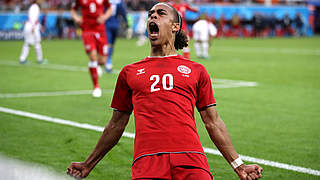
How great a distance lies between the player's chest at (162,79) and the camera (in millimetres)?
3631

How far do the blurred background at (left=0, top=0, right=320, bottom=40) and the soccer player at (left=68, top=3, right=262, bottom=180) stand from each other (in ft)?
119

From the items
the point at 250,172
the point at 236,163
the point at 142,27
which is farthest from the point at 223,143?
the point at 142,27

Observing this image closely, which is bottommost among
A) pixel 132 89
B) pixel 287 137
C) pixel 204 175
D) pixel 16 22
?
pixel 16 22

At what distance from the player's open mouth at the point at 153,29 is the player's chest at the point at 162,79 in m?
0.21

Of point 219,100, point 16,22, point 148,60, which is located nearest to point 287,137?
point 219,100

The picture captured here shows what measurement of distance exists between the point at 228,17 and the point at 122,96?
46.0 meters

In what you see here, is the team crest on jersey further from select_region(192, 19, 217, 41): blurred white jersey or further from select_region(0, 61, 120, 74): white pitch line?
select_region(192, 19, 217, 41): blurred white jersey

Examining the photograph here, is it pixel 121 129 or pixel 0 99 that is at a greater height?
pixel 121 129

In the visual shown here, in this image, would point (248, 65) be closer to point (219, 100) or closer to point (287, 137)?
point (219, 100)

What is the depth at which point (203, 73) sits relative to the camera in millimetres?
3754

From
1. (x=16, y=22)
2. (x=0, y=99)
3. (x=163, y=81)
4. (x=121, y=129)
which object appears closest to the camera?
(x=163, y=81)

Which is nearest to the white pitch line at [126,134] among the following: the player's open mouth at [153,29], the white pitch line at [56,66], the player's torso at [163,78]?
the player's torso at [163,78]

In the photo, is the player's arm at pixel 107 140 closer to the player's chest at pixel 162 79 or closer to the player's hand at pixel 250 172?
the player's chest at pixel 162 79

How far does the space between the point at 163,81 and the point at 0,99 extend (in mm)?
8007
